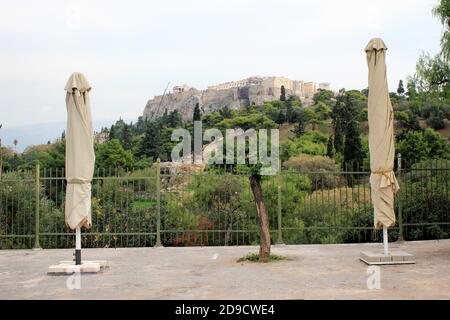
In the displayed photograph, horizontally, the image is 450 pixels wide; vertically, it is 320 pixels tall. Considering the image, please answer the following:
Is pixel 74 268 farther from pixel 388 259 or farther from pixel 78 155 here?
pixel 388 259

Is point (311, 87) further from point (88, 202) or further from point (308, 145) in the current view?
point (88, 202)

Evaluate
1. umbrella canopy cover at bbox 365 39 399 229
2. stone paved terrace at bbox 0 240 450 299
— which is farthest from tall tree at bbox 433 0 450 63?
stone paved terrace at bbox 0 240 450 299

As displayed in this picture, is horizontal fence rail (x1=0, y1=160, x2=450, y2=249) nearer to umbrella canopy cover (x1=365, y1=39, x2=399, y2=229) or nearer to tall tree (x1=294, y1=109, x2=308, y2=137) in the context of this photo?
umbrella canopy cover (x1=365, y1=39, x2=399, y2=229)

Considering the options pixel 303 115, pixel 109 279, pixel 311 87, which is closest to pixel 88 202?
pixel 109 279

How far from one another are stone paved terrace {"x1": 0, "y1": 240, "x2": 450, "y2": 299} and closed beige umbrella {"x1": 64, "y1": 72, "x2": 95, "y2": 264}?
3.52 feet

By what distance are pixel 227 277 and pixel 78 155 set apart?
3.25 metres

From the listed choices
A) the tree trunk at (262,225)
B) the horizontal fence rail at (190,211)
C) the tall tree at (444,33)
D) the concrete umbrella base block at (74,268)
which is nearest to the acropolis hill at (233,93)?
the horizontal fence rail at (190,211)

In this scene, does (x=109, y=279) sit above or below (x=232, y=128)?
below

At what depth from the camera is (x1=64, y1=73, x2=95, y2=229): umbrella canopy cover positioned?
801 cm

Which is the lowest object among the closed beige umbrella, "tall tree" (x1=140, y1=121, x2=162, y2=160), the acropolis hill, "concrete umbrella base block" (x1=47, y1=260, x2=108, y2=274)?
"concrete umbrella base block" (x1=47, y1=260, x2=108, y2=274)
